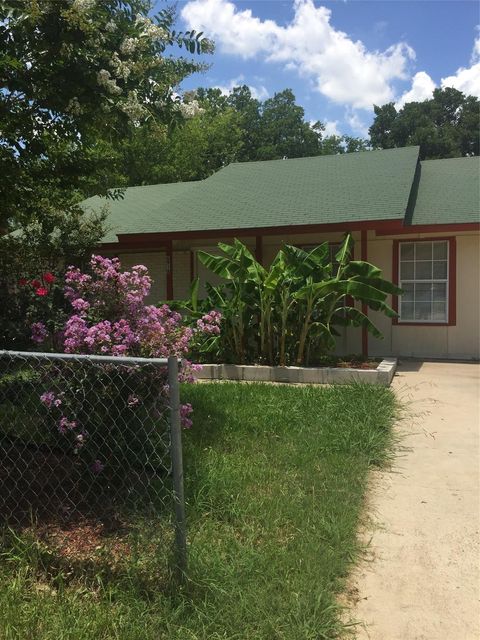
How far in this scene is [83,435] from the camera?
12.2ft

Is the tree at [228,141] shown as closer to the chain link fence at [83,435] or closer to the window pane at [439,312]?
the window pane at [439,312]

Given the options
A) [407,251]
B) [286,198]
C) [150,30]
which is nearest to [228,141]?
[286,198]

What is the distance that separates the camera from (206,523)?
3.56 meters

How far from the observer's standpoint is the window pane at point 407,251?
37.6 feet

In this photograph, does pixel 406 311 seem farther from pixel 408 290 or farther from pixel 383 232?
pixel 383 232

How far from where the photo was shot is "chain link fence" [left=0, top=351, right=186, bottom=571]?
12.0 feet

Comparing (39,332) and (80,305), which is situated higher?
(80,305)

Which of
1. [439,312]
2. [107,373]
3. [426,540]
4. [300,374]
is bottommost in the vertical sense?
[426,540]

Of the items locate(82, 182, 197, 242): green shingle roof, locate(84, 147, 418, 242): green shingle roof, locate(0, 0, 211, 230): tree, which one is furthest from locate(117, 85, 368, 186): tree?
locate(0, 0, 211, 230): tree

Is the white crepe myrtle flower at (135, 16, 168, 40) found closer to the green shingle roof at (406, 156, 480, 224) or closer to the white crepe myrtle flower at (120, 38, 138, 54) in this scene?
the white crepe myrtle flower at (120, 38, 138, 54)

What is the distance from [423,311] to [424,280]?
0.65 metres

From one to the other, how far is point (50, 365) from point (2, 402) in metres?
0.86

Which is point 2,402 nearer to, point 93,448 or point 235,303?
point 93,448

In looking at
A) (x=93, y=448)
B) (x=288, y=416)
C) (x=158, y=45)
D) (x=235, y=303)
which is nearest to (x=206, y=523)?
(x=93, y=448)
